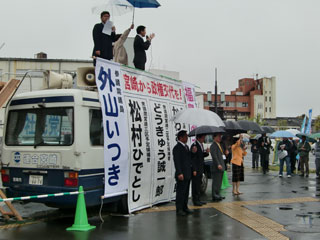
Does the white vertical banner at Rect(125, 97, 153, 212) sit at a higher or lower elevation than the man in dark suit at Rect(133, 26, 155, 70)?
lower

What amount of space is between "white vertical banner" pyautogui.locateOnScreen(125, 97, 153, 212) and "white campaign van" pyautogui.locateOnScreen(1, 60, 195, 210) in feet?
0.07

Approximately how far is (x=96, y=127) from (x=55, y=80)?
4.63ft

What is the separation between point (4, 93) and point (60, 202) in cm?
259

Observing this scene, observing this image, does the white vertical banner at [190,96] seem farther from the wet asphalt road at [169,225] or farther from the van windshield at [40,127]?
the van windshield at [40,127]

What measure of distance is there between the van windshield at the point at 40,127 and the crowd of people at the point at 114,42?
1.56m

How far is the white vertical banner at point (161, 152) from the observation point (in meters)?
9.16

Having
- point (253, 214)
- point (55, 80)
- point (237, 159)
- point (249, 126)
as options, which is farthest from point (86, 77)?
point (249, 126)

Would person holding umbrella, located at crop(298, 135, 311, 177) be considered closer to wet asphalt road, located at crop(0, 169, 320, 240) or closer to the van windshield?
wet asphalt road, located at crop(0, 169, 320, 240)

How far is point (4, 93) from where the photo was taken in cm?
797

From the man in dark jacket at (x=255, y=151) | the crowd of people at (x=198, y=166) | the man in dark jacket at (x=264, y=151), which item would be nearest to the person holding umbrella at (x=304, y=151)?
the man in dark jacket at (x=264, y=151)

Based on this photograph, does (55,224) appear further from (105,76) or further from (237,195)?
(237,195)

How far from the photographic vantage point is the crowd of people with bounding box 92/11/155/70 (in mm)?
8883

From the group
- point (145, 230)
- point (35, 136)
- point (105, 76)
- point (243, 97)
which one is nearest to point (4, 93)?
point (35, 136)

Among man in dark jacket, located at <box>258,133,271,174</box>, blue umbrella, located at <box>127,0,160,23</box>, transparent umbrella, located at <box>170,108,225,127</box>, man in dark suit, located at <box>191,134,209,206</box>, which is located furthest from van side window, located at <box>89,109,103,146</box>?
man in dark jacket, located at <box>258,133,271,174</box>
